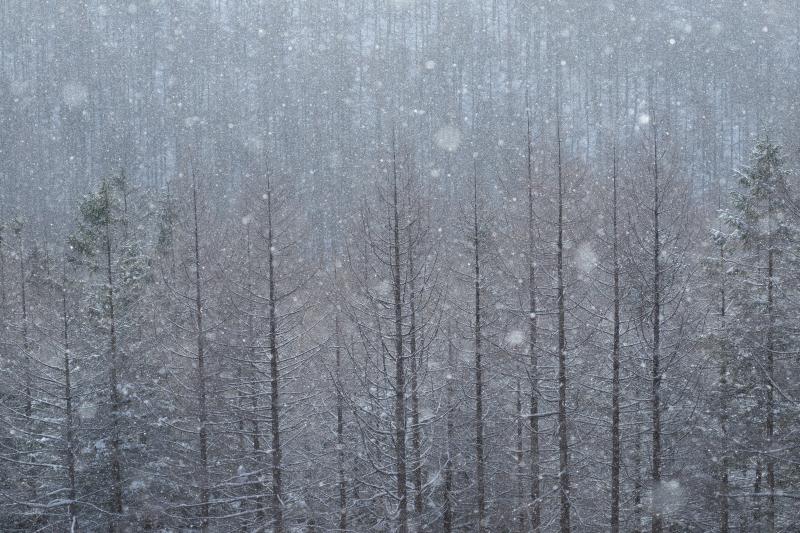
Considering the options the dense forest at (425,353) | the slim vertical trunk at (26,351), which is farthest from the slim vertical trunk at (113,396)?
the slim vertical trunk at (26,351)

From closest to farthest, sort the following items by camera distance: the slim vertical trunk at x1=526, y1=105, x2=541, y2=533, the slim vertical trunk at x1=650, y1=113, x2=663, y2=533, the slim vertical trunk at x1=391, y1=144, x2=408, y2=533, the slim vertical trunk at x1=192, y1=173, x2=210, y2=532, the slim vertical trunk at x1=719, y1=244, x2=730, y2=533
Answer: the slim vertical trunk at x1=391, y1=144, x2=408, y2=533
the slim vertical trunk at x1=650, y1=113, x2=663, y2=533
the slim vertical trunk at x1=526, y1=105, x2=541, y2=533
the slim vertical trunk at x1=192, y1=173, x2=210, y2=532
the slim vertical trunk at x1=719, y1=244, x2=730, y2=533

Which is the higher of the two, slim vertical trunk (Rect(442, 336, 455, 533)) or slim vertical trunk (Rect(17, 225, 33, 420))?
slim vertical trunk (Rect(17, 225, 33, 420))

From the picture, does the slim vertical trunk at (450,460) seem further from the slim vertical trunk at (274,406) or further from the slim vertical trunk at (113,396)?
the slim vertical trunk at (113,396)

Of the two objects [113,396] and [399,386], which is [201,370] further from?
[399,386]

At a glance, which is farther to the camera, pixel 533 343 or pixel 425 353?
pixel 425 353

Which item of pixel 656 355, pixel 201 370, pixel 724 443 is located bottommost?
pixel 724 443

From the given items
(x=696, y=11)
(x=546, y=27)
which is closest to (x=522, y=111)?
(x=546, y=27)

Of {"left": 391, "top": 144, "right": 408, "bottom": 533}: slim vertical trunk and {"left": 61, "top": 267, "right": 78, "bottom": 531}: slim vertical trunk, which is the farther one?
{"left": 61, "top": 267, "right": 78, "bottom": 531}: slim vertical trunk

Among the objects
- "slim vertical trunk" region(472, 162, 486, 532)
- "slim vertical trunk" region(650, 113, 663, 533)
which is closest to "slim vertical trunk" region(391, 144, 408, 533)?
"slim vertical trunk" region(472, 162, 486, 532)

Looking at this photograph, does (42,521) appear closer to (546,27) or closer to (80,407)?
(80,407)

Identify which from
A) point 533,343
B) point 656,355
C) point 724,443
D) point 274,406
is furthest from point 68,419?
point 724,443

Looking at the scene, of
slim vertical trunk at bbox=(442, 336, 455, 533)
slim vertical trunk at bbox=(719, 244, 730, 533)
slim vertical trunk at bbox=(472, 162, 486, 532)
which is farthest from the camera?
slim vertical trunk at bbox=(442, 336, 455, 533)

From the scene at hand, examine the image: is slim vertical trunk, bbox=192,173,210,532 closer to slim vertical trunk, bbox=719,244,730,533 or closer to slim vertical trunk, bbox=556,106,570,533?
slim vertical trunk, bbox=556,106,570,533

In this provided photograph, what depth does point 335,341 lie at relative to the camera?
19969 mm
